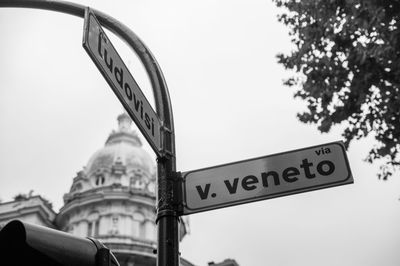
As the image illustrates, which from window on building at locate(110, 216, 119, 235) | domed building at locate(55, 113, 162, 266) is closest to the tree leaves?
domed building at locate(55, 113, 162, 266)

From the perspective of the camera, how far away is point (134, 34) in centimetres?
444

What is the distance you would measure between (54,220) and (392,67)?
3066 centimetres

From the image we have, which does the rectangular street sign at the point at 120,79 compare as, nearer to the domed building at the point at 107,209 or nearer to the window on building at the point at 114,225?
the domed building at the point at 107,209

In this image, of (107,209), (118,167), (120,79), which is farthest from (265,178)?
(118,167)

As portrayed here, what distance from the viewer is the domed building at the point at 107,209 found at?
108ft

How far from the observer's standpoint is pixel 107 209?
113 ft

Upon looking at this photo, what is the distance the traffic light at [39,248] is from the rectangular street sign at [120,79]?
4.59 ft

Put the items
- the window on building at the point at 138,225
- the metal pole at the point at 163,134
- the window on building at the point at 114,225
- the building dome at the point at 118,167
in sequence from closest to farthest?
the metal pole at the point at 163,134
the window on building at the point at 114,225
the window on building at the point at 138,225
the building dome at the point at 118,167

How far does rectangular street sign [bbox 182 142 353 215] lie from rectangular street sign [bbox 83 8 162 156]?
420 millimetres

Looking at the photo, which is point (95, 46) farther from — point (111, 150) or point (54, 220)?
point (111, 150)

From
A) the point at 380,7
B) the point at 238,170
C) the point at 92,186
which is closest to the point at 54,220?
the point at 92,186

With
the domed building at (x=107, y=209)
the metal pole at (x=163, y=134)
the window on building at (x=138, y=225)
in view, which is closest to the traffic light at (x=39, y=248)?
the metal pole at (x=163, y=134)

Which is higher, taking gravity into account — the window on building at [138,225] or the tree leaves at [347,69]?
the window on building at [138,225]

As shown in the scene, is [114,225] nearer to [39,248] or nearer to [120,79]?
[120,79]
